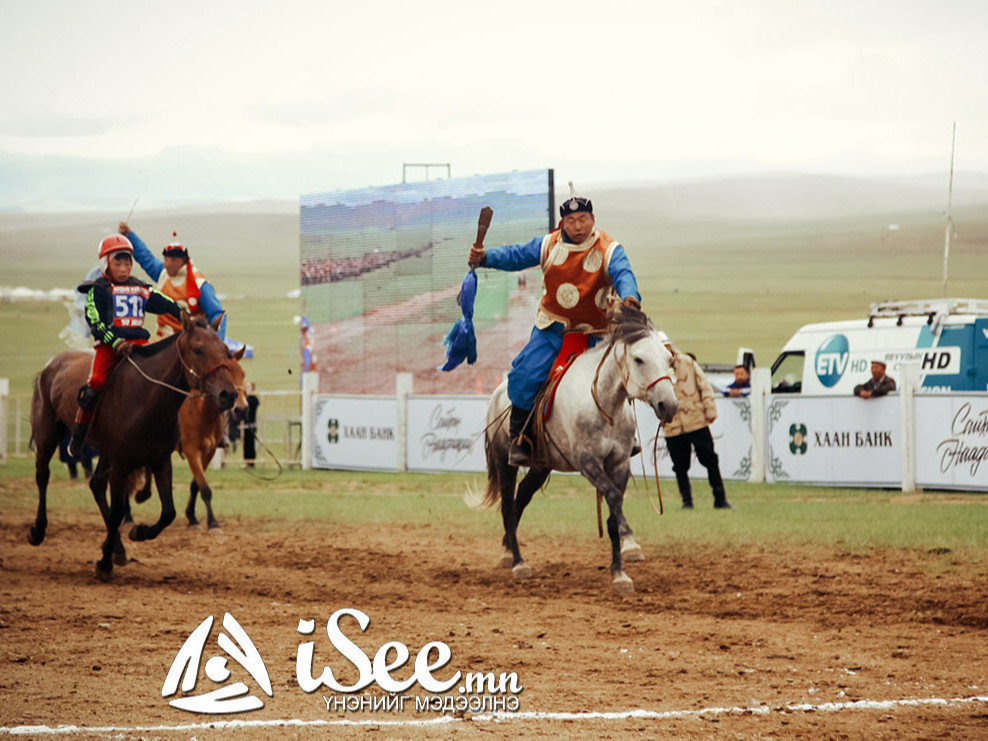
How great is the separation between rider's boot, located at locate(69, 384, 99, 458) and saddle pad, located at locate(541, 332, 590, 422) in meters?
3.78

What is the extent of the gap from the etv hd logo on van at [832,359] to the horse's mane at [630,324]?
43.2 ft

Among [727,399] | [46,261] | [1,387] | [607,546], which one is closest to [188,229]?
[46,261]

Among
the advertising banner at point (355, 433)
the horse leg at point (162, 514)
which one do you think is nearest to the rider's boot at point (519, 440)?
the horse leg at point (162, 514)

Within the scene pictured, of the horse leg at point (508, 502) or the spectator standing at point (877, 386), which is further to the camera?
the spectator standing at point (877, 386)

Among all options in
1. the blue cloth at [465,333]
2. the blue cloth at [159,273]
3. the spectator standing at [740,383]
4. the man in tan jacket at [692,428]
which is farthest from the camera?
the spectator standing at [740,383]

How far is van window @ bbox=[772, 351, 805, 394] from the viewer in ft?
73.7

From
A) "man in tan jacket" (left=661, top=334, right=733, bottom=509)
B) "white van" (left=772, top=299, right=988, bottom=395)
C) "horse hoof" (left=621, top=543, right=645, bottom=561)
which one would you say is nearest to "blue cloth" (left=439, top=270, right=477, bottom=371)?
"horse hoof" (left=621, top=543, right=645, bottom=561)

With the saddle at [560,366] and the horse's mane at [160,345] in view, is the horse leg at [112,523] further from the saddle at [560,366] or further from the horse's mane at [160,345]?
the saddle at [560,366]

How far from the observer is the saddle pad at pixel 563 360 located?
387 inches

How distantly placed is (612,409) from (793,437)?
1040 cm

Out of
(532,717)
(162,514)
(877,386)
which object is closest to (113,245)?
(162,514)

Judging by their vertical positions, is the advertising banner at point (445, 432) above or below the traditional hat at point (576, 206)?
below

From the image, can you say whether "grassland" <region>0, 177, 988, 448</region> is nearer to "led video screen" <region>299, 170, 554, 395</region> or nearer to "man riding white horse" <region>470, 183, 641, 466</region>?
"led video screen" <region>299, 170, 554, 395</region>

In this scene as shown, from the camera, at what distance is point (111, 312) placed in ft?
35.0
